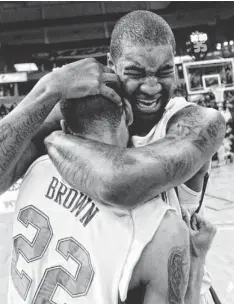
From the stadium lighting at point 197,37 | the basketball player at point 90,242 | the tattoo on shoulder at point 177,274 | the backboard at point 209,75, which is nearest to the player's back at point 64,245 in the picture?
the basketball player at point 90,242

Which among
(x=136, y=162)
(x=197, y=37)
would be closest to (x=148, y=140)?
(x=136, y=162)

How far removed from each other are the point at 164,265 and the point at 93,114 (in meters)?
0.41

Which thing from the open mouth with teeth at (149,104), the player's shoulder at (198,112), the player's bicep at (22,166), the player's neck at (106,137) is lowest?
the player's bicep at (22,166)

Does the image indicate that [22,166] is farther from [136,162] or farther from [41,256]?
[136,162]

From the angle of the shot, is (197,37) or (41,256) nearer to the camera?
(41,256)

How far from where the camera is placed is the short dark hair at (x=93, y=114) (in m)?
0.96

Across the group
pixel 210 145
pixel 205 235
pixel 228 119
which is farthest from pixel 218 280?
pixel 228 119

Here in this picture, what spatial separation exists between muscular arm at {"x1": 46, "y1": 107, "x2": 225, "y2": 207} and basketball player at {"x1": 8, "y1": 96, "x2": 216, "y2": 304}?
0.06m

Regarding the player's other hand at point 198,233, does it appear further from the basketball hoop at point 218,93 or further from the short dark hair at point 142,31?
the basketball hoop at point 218,93

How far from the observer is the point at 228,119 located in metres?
7.46

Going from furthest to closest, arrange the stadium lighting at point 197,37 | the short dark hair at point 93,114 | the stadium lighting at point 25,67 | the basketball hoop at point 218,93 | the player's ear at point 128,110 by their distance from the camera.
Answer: the stadium lighting at point 25,67, the stadium lighting at point 197,37, the basketball hoop at point 218,93, the player's ear at point 128,110, the short dark hair at point 93,114

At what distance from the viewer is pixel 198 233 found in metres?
1.10

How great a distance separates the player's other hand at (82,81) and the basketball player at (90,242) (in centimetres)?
2

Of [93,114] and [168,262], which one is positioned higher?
[93,114]
